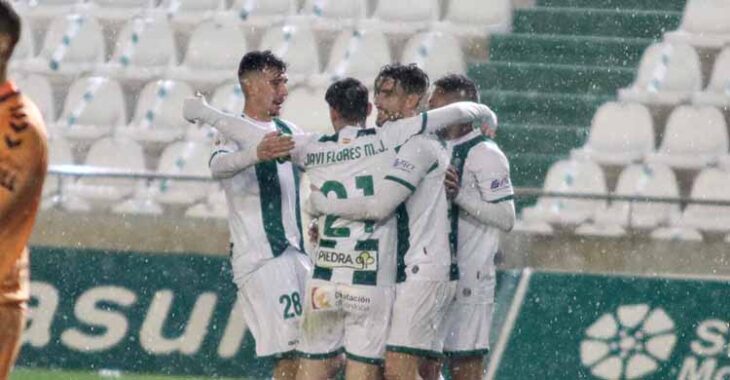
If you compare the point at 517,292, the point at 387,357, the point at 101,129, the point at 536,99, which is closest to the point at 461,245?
the point at 387,357

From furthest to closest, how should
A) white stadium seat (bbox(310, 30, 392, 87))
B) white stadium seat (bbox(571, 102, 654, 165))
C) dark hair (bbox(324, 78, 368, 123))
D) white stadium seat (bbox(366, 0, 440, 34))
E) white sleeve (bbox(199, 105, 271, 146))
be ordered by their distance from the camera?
white stadium seat (bbox(366, 0, 440, 34)) → white stadium seat (bbox(310, 30, 392, 87)) → white stadium seat (bbox(571, 102, 654, 165)) → white sleeve (bbox(199, 105, 271, 146)) → dark hair (bbox(324, 78, 368, 123))

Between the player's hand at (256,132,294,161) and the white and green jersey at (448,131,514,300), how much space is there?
830 mm

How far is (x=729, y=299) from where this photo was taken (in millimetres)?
9094

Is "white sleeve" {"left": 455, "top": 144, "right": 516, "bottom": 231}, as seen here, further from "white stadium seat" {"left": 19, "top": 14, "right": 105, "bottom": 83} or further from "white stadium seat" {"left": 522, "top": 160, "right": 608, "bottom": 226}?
"white stadium seat" {"left": 19, "top": 14, "right": 105, "bottom": 83}

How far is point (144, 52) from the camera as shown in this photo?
41.0 feet

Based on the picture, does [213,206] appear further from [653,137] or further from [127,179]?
[653,137]

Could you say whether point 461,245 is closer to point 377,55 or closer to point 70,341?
point 70,341

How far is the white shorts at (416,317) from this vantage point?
6863 mm

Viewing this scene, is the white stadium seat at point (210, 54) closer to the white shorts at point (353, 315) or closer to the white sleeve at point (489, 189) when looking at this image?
the white sleeve at point (489, 189)

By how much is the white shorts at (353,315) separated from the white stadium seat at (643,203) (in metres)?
3.43

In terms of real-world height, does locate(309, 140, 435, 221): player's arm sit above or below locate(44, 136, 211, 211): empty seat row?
above

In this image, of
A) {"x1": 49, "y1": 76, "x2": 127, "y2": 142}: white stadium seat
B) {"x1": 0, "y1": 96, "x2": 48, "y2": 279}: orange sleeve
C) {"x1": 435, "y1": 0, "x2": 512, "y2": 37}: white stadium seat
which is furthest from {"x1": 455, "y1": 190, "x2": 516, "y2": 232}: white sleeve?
{"x1": 49, "y1": 76, "x2": 127, "y2": 142}: white stadium seat

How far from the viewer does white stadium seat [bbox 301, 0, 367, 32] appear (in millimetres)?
12188

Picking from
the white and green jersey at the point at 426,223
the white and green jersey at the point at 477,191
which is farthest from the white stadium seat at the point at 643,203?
the white and green jersey at the point at 426,223
